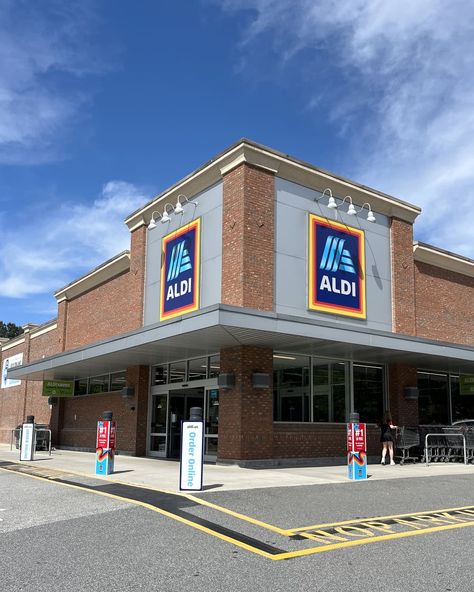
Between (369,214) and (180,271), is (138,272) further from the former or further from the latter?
(369,214)

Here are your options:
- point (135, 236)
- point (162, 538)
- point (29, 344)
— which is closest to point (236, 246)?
point (135, 236)

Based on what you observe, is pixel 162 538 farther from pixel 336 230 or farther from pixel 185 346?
pixel 336 230

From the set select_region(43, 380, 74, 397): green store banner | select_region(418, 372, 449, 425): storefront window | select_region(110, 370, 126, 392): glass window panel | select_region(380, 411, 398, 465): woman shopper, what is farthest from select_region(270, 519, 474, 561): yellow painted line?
select_region(43, 380, 74, 397): green store banner

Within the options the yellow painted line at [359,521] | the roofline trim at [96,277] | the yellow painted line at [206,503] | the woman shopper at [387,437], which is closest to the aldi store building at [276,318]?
the roofline trim at [96,277]

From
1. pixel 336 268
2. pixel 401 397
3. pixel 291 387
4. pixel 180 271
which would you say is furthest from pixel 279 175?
pixel 401 397

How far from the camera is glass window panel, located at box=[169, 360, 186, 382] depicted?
20.2 meters

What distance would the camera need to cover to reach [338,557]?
618 centimetres

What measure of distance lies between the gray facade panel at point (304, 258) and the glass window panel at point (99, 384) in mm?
10575

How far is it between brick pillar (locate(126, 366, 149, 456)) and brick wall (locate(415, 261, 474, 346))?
32.1ft

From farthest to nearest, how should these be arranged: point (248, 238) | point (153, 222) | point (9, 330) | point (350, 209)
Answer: point (9, 330) → point (153, 222) → point (350, 209) → point (248, 238)

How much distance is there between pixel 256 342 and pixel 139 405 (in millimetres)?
6836

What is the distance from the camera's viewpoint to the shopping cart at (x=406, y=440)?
1822 cm

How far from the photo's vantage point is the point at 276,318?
14898mm

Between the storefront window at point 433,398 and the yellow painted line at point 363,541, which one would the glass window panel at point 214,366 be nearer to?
the storefront window at point 433,398
